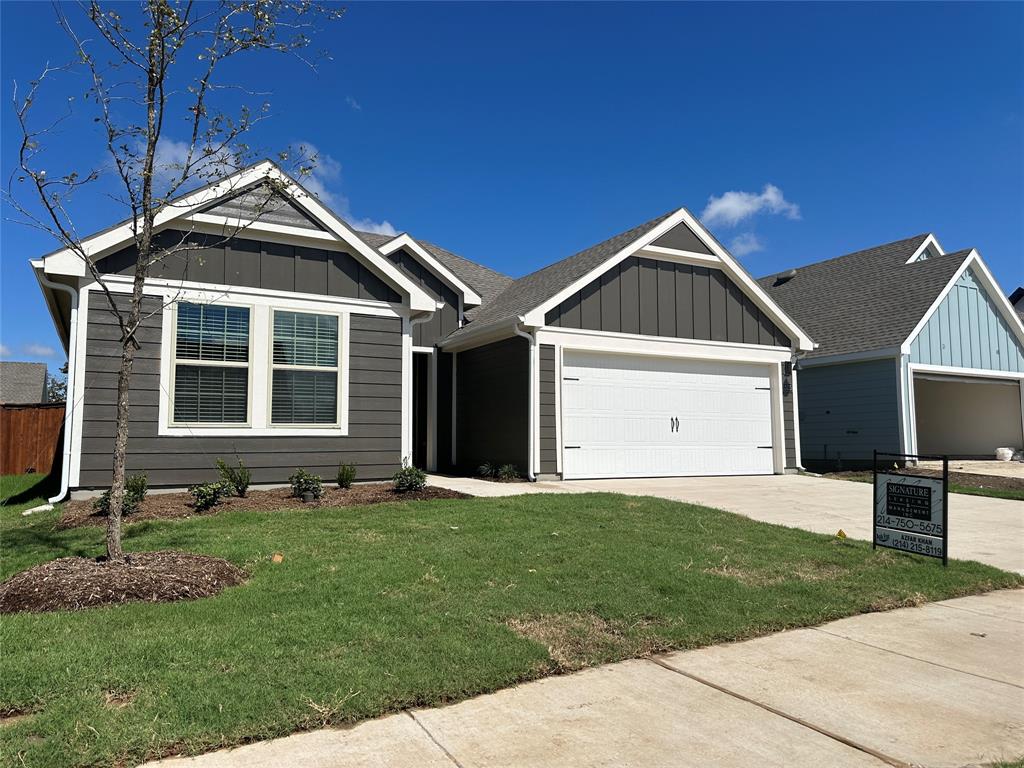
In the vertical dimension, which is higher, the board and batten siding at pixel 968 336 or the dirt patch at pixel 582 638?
the board and batten siding at pixel 968 336

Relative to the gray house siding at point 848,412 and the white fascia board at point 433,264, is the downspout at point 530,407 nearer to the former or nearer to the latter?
the white fascia board at point 433,264

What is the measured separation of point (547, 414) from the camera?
40.4 ft

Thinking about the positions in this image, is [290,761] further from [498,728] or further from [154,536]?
[154,536]

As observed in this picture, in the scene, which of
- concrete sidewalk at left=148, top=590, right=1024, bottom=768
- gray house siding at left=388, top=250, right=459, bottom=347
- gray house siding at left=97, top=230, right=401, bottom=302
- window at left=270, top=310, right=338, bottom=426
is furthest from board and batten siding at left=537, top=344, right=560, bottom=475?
concrete sidewalk at left=148, top=590, right=1024, bottom=768

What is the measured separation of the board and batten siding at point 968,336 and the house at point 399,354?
4.40 metres

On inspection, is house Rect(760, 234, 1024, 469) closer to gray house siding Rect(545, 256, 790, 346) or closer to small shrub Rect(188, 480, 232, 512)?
gray house siding Rect(545, 256, 790, 346)

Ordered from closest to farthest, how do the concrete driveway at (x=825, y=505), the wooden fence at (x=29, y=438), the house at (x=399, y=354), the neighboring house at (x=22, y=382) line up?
Result: the concrete driveway at (x=825, y=505) < the house at (x=399, y=354) < the wooden fence at (x=29, y=438) < the neighboring house at (x=22, y=382)

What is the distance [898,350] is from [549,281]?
28.1ft

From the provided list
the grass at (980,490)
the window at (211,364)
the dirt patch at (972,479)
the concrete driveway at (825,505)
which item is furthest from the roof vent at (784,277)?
the window at (211,364)

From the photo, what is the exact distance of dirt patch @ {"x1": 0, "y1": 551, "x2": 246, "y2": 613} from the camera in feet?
14.8

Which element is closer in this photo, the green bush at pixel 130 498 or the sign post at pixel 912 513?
the sign post at pixel 912 513

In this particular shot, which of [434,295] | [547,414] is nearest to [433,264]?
[434,295]

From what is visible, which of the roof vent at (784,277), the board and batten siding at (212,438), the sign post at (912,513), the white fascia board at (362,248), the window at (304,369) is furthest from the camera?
the roof vent at (784,277)

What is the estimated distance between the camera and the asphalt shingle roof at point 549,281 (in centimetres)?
1300
